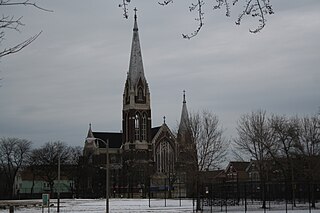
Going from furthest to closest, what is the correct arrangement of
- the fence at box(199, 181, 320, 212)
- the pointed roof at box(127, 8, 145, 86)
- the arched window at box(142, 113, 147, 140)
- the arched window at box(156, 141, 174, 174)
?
the arched window at box(156, 141, 174, 174) < the arched window at box(142, 113, 147, 140) < the pointed roof at box(127, 8, 145, 86) < the fence at box(199, 181, 320, 212)

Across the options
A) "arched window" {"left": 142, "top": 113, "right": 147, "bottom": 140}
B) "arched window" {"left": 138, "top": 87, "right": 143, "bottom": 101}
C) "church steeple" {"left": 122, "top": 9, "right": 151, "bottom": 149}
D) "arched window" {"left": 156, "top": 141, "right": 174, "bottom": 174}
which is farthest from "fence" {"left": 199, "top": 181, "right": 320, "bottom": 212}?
"arched window" {"left": 138, "top": 87, "right": 143, "bottom": 101}

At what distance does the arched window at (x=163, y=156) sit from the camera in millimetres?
127738

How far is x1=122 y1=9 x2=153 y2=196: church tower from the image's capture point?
408ft

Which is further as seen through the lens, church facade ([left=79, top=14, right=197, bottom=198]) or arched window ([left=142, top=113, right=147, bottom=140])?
arched window ([left=142, top=113, right=147, bottom=140])

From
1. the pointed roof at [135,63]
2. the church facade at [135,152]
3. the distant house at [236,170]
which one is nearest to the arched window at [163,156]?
the church facade at [135,152]

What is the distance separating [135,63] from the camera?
126 metres

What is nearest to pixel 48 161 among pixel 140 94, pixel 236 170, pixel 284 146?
pixel 140 94

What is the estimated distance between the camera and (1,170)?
111 metres

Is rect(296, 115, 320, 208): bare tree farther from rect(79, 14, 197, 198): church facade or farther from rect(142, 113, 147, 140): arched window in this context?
rect(142, 113, 147, 140): arched window

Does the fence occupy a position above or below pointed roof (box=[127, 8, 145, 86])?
below

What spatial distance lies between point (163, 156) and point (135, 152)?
451 inches

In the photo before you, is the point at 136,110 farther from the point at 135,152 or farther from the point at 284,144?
the point at 284,144

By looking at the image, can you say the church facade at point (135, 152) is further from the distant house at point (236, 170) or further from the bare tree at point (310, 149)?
the bare tree at point (310, 149)

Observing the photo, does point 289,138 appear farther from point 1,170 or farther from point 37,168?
point 1,170
